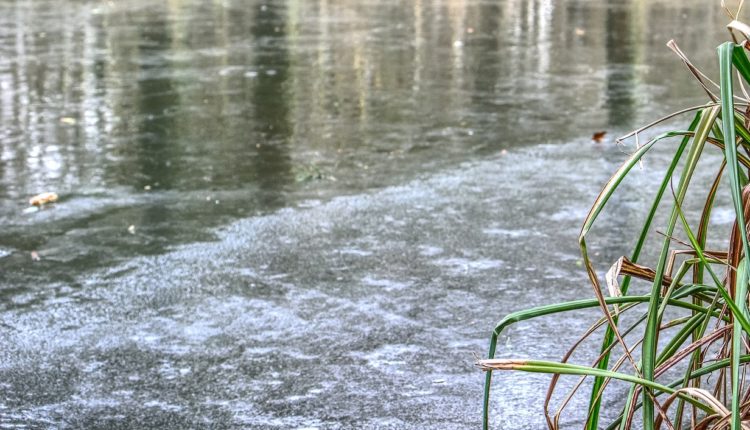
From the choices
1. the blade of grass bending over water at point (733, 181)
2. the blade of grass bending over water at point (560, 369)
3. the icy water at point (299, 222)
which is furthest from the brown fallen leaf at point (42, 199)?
the blade of grass bending over water at point (733, 181)

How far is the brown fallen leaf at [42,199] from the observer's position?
6.40m

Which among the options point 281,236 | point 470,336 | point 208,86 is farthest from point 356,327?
point 208,86

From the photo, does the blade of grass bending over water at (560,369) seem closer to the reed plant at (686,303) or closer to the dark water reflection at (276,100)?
the reed plant at (686,303)

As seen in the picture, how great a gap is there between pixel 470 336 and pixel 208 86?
20.8 feet

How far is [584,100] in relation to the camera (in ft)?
30.5

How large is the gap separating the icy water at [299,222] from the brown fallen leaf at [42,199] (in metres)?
0.06

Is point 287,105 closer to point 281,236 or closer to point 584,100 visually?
point 584,100

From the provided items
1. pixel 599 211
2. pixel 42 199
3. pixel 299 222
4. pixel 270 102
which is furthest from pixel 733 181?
pixel 270 102

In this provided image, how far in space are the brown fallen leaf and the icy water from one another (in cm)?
6

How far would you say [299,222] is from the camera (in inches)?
233

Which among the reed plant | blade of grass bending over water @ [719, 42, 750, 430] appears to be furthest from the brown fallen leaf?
blade of grass bending over water @ [719, 42, 750, 430]

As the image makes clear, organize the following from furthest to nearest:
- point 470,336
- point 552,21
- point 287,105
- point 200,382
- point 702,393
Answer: point 552,21, point 287,105, point 470,336, point 200,382, point 702,393

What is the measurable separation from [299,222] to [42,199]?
163 centimetres

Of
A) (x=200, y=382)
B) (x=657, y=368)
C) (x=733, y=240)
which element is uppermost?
(x=733, y=240)
